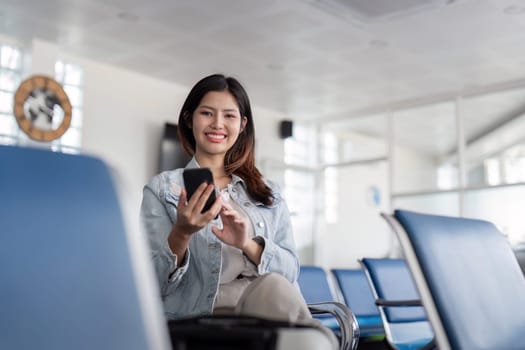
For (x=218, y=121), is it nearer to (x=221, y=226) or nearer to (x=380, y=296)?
(x=221, y=226)

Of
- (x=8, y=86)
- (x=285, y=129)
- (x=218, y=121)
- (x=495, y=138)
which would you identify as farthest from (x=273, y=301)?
(x=285, y=129)

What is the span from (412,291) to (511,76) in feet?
19.6

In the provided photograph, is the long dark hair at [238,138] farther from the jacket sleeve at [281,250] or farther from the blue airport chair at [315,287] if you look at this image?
the blue airport chair at [315,287]

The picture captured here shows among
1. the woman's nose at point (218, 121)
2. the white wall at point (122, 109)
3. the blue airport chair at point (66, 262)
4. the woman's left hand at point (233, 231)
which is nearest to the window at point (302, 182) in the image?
the white wall at point (122, 109)

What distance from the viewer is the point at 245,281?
156 cm

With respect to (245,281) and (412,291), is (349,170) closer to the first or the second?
(412,291)

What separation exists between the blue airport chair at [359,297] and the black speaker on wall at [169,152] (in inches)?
183

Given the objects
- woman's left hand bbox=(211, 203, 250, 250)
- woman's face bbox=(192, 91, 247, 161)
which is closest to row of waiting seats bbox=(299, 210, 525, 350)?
woman's left hand bbox=(211, 203, 250, 250)

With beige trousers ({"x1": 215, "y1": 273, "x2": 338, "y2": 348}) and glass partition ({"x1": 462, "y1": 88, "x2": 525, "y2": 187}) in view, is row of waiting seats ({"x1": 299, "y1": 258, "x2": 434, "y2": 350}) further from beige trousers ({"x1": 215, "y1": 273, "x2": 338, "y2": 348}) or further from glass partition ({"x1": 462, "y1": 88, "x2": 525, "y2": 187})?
glass partition ({"x1": 462, "y1": 88, "x2": 525, "y2": 187})

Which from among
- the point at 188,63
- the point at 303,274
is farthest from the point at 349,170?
the point at 303,274

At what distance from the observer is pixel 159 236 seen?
1574mm

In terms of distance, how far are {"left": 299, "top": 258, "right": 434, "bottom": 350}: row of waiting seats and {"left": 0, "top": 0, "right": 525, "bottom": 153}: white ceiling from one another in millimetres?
3067

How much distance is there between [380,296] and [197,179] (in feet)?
6.06

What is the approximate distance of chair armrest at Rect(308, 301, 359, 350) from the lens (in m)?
1.90
